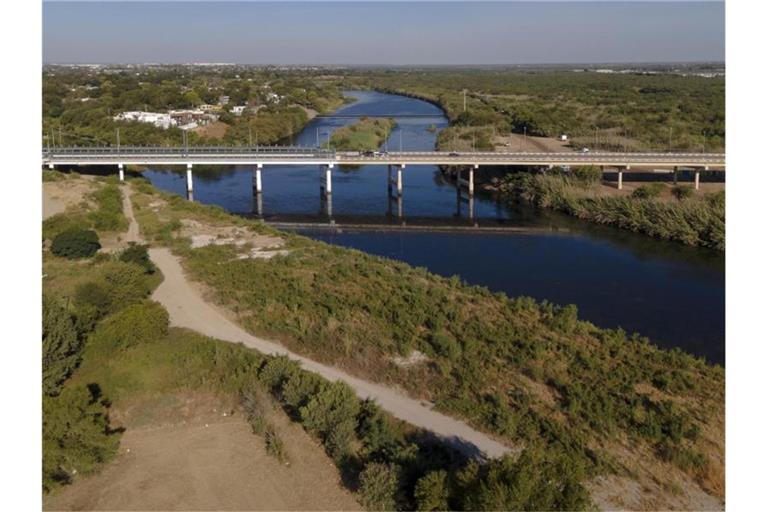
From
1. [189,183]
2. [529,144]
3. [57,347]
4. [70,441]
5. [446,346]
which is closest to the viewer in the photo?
[70,441]

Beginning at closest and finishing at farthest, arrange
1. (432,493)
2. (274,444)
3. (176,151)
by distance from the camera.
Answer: (432,493)
(274,444)
(176,151)

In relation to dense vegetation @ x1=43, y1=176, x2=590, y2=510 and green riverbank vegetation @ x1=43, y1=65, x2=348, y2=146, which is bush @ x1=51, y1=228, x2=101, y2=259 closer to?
dense vegetation @ x1=43, y1=176, x2=590, y2=510

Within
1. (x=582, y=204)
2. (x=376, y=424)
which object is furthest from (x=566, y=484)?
(x=582, y=204)

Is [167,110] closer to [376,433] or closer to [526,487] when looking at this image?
[376,433]

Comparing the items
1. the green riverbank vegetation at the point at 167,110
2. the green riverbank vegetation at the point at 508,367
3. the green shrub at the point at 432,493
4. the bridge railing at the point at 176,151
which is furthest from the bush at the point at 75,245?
the green riverbank vegetation at the point at 167,110

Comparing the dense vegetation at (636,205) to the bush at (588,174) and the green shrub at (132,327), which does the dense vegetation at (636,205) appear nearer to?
the bush at (588,174)

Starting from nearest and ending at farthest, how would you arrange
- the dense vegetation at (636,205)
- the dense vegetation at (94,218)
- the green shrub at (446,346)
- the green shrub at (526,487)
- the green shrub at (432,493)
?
1. the green shrub at (526,487)
2. the green shrub at (432,493)
3. the green shrub at (446,346)
4. the dense vegetation at (94,218)
5. the dense vegetation at (636,205)

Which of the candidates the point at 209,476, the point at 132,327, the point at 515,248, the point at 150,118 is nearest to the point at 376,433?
the point at 209,476
